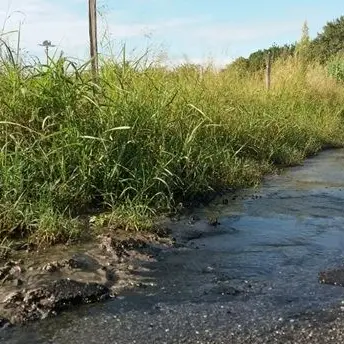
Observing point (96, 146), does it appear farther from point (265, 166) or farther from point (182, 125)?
point (265, 166)

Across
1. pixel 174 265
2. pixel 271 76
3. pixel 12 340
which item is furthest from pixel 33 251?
pixel 271 76

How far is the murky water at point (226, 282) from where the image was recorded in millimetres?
3219

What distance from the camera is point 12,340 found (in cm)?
306

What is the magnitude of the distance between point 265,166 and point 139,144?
3.17m

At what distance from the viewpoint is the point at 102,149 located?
5.64 metres

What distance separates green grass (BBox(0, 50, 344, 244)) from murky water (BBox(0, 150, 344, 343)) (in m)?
0.56

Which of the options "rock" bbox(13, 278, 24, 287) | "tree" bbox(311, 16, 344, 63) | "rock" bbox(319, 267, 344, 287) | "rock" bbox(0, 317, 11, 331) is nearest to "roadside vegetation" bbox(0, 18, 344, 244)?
"rock" bbox(13, 278, 24, 287)

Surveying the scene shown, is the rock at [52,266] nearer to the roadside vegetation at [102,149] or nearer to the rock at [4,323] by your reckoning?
the roadside vegetation at [102,149]

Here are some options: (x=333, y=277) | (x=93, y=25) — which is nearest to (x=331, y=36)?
(x=93, y=25)

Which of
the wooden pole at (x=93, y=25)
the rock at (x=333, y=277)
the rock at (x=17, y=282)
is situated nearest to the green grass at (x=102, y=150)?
the wooden pole at (x=93, y=25)

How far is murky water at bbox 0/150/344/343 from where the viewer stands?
322 cm

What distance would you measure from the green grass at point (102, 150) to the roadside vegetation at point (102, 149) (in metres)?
0.01

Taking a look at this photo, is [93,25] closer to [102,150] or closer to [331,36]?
[102,150]

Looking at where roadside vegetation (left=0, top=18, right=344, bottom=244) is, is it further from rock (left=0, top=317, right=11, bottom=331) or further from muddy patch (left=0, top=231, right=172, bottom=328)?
rock (left=0, top=317, right=11, bottom=331)
